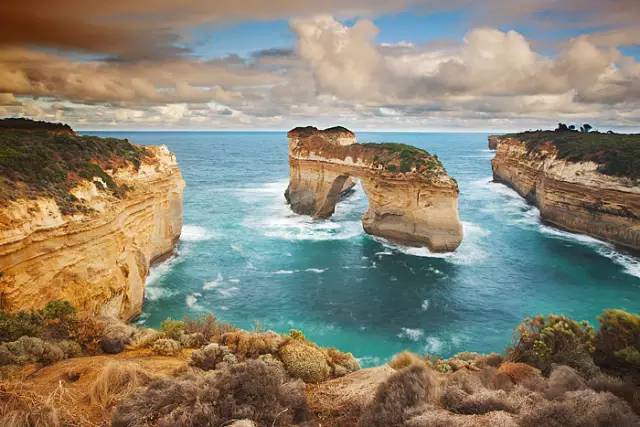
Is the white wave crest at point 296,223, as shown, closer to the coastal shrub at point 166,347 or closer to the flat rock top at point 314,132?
the flat rock top at point 314,132

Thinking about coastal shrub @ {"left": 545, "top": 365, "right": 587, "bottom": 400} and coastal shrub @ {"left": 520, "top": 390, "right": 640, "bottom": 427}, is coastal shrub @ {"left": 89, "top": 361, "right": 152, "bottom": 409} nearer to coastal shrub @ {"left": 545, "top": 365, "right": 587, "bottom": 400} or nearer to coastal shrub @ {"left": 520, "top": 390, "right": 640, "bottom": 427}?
coastal shrub @ {"left": 520, "top": 390, "right": 640, "bottom": 427}

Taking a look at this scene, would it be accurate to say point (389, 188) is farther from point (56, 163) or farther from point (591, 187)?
point (56, 163)

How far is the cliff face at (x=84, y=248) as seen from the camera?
15.7m

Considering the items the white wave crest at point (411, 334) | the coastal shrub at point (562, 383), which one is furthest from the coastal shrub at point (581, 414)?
the white wave crest at point (411, 334)

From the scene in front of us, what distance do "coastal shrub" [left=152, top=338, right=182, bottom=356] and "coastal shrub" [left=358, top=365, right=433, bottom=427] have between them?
6698mm

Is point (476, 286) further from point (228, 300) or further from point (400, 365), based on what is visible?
point (400, 365)

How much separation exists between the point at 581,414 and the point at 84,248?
770 inches

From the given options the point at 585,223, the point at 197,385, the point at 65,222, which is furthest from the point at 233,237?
the point at 585,223

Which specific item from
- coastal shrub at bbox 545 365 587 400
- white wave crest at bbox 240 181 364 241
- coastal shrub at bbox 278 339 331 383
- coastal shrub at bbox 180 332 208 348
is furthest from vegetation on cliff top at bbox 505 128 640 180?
coastal shrub at bbox 180 332 208 348

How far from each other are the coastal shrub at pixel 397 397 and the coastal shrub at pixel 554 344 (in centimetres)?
465

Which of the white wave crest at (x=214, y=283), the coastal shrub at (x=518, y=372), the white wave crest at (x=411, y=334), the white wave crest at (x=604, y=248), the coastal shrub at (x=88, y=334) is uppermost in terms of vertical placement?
the coastal shrub at (x=518, y=372)

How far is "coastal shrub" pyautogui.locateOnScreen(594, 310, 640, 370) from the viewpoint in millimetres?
10625

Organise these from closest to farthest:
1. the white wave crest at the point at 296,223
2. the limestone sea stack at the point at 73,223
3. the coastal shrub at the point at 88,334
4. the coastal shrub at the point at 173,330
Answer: the coastal shrub at the point at 88,334 → the coastal shrub at the point at 173,330 → the limestone sea stack at the point at 73,223 → the white wave crest at the point at 296,223

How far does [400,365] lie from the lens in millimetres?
11695
